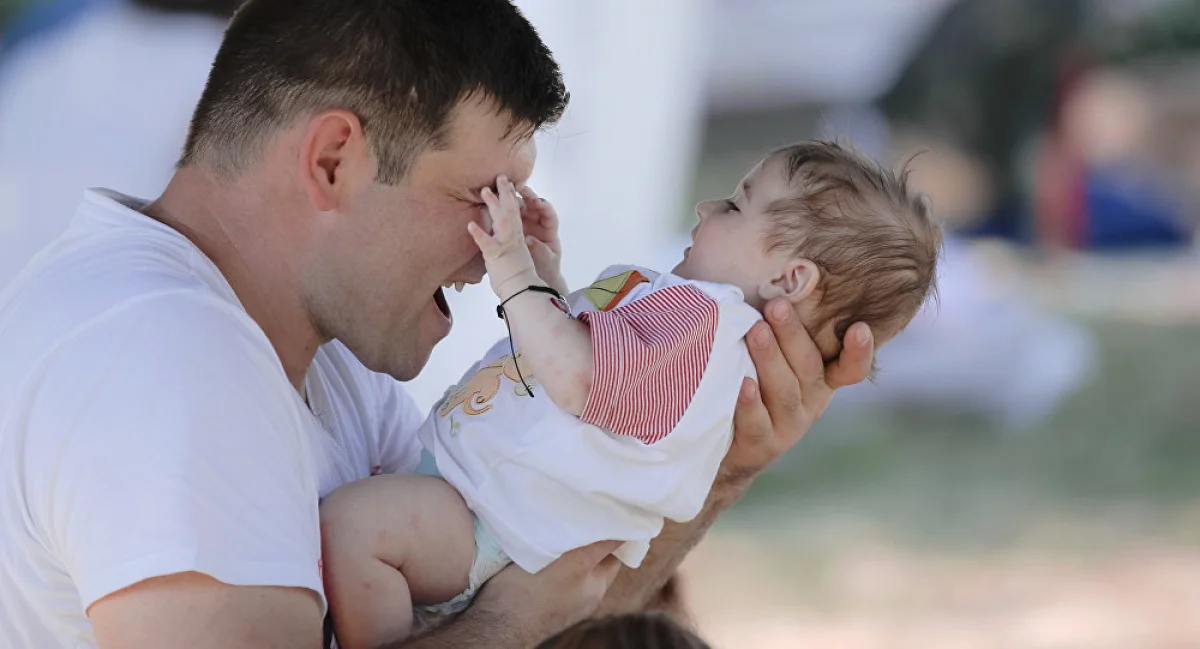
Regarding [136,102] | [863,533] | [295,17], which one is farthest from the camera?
[863,533]

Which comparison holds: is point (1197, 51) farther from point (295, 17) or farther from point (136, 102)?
point (295, 17)

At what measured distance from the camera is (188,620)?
1445 mm

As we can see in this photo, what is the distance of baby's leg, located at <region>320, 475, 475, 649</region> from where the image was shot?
5.89ft

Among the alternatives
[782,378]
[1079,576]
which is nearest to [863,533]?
[1079,576]

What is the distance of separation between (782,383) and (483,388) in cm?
48

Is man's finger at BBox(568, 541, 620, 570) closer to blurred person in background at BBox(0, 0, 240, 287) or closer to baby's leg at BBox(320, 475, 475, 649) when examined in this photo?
baby's leg at BBox(320, 475, 475, 649)

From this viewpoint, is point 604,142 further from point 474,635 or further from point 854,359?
point 474,635

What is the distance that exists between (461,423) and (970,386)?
27.4 feet

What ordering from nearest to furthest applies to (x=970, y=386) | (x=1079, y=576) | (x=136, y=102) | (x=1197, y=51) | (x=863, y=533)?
(x=136, y=102), (x=1079, y=576), (x=863, y=533), (x=970, y=386), (x=1197, y=51)

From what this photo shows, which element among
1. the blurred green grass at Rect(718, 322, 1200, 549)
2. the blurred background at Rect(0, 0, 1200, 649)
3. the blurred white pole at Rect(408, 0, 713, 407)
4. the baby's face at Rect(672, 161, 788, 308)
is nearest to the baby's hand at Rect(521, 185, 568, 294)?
Result: the blurred background at Rect(0, 0, 1200, 649)

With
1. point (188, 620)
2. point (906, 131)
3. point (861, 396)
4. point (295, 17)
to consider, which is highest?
A: point (906, 131)

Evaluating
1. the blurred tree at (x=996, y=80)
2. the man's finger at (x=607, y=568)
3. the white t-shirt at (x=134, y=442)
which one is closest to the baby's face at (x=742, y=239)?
the man's finger at (x=607, y=568)

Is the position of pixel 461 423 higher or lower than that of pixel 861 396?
lower

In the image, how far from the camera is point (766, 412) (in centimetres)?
214
